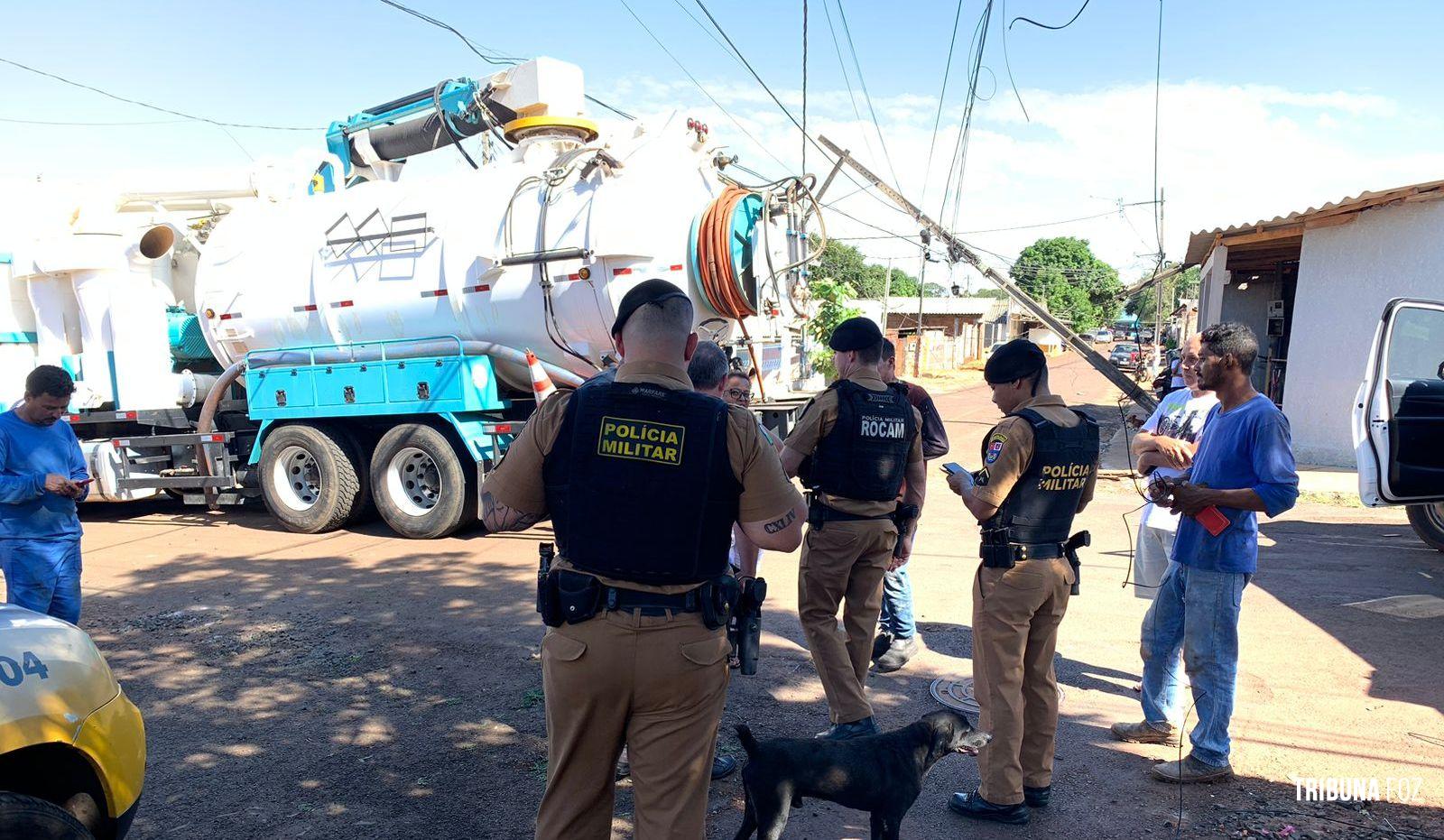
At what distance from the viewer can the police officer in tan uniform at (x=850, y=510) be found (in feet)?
12.3

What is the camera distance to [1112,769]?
3.62 m

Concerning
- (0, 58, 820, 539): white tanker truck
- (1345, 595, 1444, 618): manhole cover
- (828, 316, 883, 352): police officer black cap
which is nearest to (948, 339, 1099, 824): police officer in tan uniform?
(828, 316, 883, 352): police officer black cap

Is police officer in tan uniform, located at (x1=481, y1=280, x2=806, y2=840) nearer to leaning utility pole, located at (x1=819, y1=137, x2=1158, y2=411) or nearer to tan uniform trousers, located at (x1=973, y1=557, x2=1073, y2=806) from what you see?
tan uniform trousers, located at (x1=973, y1=557, x2=1073, y2=806)

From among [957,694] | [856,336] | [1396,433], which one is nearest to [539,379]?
[856,336]

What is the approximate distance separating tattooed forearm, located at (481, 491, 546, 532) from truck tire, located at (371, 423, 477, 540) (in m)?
5.43

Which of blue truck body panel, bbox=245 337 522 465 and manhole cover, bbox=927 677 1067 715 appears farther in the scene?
blue truck body panel, bbox=245 337 522 465

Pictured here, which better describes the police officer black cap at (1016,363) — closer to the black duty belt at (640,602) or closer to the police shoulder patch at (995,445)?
the police shoulder patch at (995,445)

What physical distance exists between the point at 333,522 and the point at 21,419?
4072mm

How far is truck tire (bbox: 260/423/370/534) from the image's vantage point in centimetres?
818

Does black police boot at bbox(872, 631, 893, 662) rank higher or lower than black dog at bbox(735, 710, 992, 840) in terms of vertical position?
lower

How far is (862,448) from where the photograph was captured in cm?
381

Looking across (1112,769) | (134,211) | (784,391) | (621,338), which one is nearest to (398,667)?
(621,338)

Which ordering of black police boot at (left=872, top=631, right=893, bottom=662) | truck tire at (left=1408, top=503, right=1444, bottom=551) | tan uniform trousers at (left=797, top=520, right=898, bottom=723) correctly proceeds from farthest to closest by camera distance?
truck tire at (left=1408, top=503, right=1444, bottom=551)
black police boot at (left=872, top=631, right=893, bottom=662)
tan uniform trousers at (left=797, top=520, right=898, bottom=723)

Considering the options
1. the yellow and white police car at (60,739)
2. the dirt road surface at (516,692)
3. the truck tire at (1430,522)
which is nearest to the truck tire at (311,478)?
the dirt road surface at (516,692)
